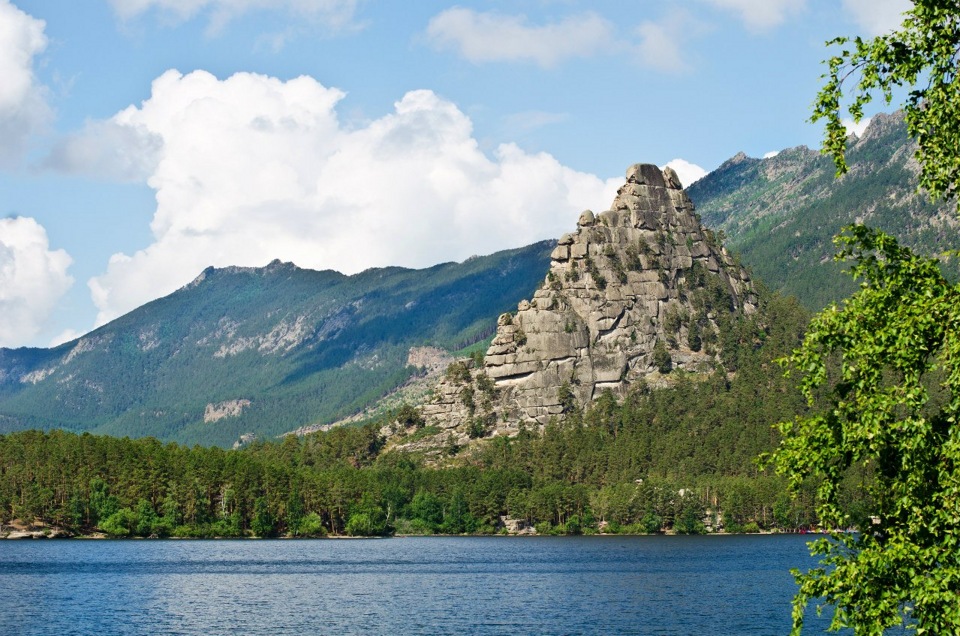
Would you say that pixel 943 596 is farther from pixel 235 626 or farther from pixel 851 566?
pixel 235 626

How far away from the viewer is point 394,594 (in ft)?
432

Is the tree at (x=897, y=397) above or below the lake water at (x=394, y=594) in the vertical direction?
above

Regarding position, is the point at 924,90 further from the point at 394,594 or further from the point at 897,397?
the point at 394,594

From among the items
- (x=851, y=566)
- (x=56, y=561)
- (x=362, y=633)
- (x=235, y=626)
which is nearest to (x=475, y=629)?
(x=362, y=633)

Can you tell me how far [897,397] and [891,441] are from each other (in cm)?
132

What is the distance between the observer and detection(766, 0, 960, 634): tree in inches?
1266

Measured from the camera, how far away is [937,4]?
3388cm

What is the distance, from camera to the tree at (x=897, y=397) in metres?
32.2

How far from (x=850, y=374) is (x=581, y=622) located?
7701 centimetres

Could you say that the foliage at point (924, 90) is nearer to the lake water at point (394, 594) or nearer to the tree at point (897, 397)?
the tree at point (897, 397)

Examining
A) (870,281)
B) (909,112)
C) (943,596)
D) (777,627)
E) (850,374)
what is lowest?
(777,627)

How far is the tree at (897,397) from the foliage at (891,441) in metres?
0.04

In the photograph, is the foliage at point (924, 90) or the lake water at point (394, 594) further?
the lake water at point (394, 594)

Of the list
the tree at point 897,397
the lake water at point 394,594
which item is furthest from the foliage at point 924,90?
the lake water at point 394,594
